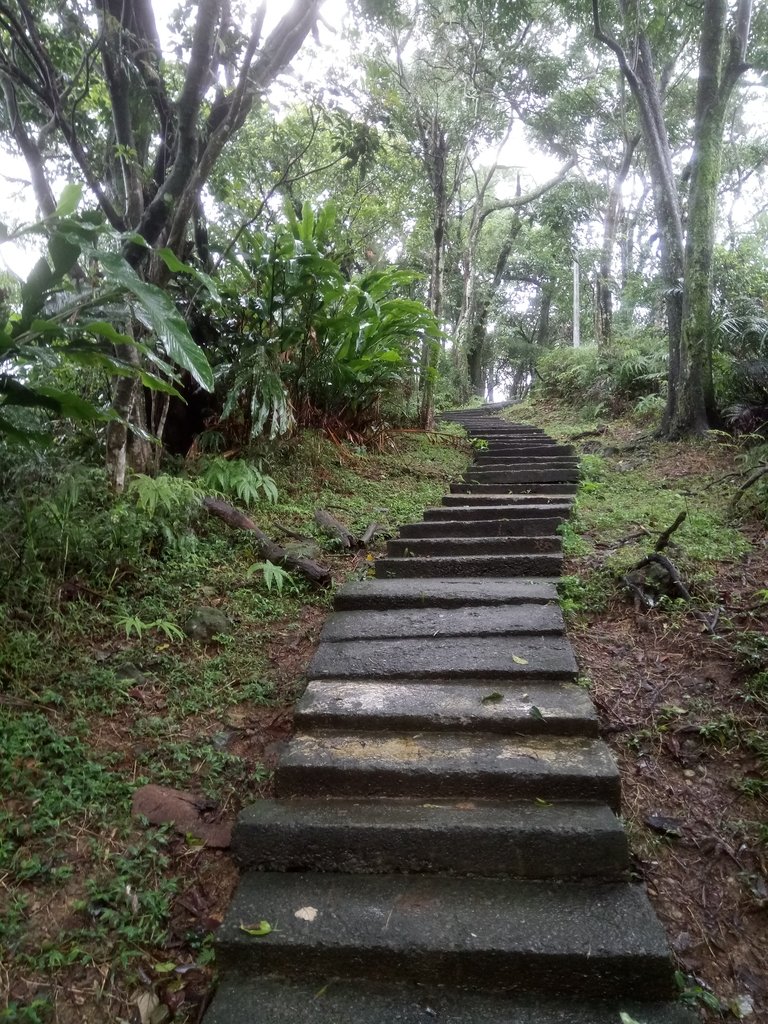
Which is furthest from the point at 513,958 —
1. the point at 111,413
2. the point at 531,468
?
the point at 531,468

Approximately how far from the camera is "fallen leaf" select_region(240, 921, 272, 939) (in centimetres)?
195

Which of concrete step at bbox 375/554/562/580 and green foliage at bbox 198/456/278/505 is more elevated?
green foliage at bbox 198/456/278/505

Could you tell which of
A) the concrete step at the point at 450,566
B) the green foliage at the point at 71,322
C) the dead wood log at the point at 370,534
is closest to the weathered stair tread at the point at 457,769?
the green foliage at the point at 71,322

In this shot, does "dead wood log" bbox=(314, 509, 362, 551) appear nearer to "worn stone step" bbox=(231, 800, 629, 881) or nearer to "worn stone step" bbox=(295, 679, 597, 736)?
"worn stone step" bbox=(295, 679, 597, 736)

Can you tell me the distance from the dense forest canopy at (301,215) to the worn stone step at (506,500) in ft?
5.18

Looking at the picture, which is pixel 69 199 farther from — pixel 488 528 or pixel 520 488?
pixel 520 488

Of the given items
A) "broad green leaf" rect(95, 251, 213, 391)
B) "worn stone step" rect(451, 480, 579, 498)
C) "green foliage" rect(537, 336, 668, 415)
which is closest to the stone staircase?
"broad green leaf" rect(95, 251, 213, 391)

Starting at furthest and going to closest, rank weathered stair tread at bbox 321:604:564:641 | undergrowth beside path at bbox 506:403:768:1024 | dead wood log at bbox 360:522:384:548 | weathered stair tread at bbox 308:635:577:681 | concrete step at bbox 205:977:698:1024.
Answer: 1. dead wood log at bbox 360:522:384:548
2. weathered stair tread at bbox 321:604:564:641
3. weathered stair tread at bbox 308:635:577:681
4. undergrowth beside path at bbox 506:403:768:1024
5. concrete step at bbox 205:977:698:1024

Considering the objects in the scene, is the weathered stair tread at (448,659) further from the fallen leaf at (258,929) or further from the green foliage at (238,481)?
the green foliage at (238,481)

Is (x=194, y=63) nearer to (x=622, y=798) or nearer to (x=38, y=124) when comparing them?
(x=38, y=124)

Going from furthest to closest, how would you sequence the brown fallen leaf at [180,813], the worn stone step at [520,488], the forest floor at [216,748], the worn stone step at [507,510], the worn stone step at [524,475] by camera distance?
the worn stone step at [524,475]
the worn stone step at [520,488]
the worn stone step at [507,510]
the brown fallen leaf at [180,813]
the forest floor at [216,748]

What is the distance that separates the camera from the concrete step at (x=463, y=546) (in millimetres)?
4555

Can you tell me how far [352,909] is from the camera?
2.06 m

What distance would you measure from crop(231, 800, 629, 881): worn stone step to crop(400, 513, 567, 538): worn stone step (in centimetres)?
280
